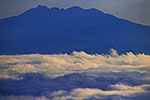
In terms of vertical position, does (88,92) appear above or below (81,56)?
below

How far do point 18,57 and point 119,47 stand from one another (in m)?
3.73

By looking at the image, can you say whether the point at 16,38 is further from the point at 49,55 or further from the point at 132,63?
the point at 132,63

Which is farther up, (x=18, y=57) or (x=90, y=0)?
(x=90, y=0)

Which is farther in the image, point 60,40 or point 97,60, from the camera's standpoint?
point 60,40

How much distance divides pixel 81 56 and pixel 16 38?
98.3 inches

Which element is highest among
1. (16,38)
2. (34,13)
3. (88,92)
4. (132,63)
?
(34,13)

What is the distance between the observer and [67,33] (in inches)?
502

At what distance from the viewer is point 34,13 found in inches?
485

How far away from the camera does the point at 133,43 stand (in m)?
11.5

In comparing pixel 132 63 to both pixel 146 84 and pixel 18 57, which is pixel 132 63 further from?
pixel 18 57

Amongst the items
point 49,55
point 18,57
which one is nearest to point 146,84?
point 49,55

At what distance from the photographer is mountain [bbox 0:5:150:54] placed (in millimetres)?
11688

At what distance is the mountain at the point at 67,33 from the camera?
11.7 m

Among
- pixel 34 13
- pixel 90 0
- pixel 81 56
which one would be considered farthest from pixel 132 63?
pixel 34 13
